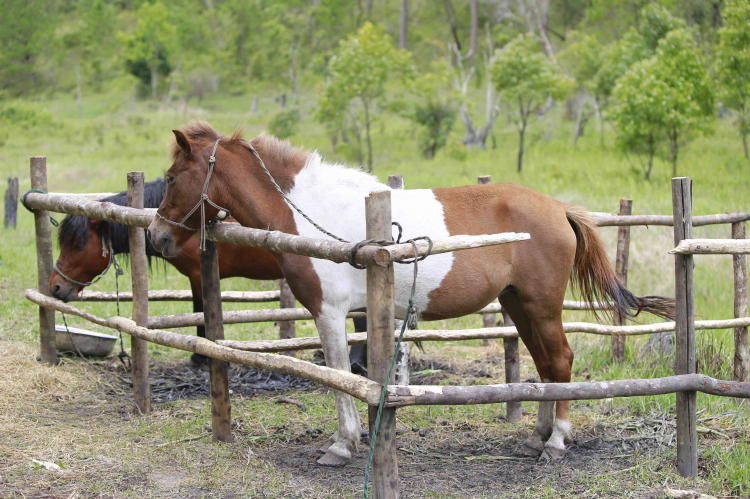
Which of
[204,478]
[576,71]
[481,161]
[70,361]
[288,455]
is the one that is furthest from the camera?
[576,71]

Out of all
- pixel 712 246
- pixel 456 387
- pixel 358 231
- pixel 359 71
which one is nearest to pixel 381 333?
pixel 456 387

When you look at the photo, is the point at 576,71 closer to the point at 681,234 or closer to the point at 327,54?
the point at 327,54

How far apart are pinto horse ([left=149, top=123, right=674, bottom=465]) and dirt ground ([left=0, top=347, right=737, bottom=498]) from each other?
0.33m

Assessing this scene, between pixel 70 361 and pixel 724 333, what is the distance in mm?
6009

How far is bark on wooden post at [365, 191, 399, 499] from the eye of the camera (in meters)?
2.88

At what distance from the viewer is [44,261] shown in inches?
220

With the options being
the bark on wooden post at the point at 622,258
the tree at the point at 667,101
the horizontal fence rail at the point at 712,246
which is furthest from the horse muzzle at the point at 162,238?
the tree at the point at 667,101

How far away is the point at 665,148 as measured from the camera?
18.1 meters

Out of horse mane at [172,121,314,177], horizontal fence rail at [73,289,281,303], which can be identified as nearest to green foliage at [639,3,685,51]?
horizontal fence rail at [73,289,281,303]

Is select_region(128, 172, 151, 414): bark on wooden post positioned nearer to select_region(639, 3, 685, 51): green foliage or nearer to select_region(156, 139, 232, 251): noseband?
select_region(156, 139, 232, 251): noseband

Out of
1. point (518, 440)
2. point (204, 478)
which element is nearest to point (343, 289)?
point (204, 478)

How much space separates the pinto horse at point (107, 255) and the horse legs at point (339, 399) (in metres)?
1.61

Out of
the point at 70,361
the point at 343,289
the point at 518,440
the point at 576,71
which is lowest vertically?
the point at 518,440

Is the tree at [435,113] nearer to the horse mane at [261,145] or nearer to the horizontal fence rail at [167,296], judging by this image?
the horizontal fence rail at [167,296]
